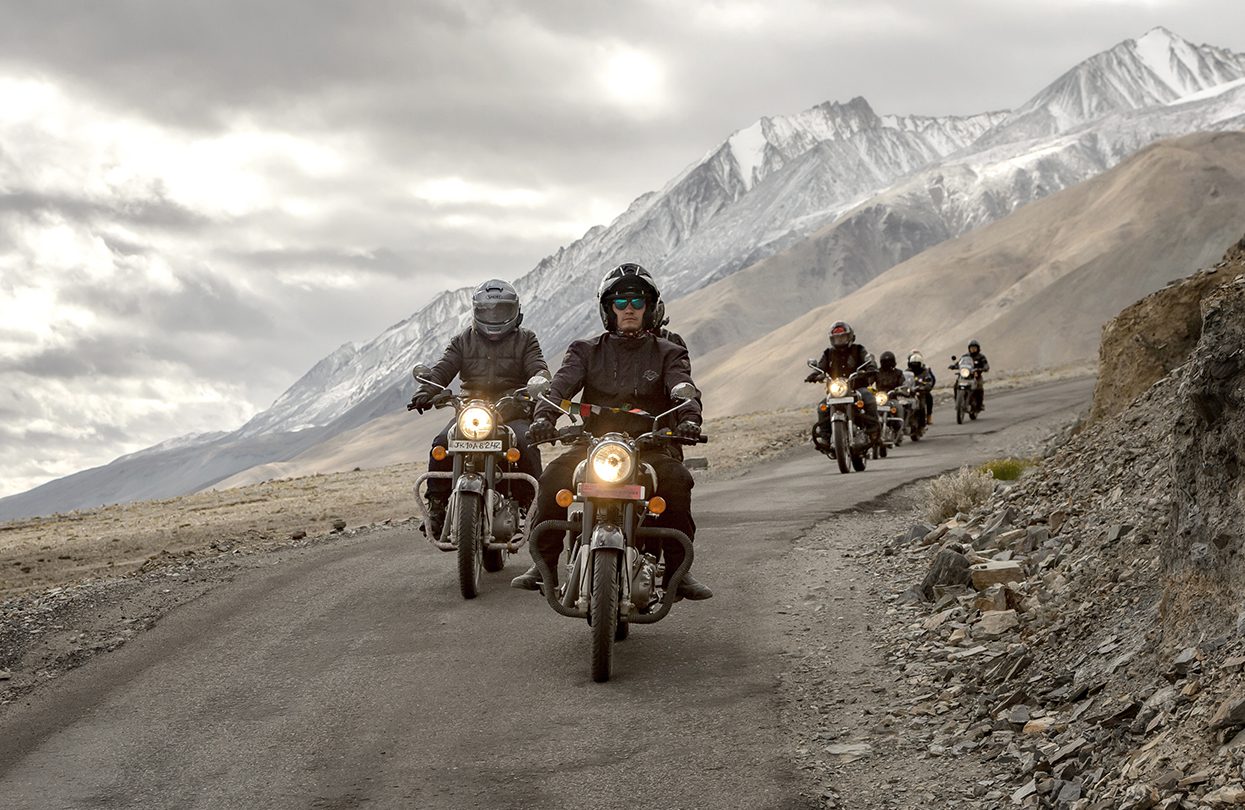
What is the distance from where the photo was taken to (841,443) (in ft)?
70.1

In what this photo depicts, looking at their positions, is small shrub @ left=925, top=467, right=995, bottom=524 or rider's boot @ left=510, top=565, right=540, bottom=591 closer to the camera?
rider's boot @ left=510, top=565, right=540, bottom=591

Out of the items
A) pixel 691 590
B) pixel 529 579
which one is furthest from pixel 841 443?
pixel 529 579

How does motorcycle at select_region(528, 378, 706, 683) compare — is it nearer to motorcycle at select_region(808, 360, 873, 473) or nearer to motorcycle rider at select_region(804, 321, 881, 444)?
motorcycle at select_region(808, 360, 873, 473)

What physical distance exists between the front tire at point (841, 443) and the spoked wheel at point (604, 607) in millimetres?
13735

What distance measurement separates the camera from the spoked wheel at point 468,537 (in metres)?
10.7

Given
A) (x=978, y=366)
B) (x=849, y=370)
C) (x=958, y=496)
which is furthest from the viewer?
(x=978, y=366)

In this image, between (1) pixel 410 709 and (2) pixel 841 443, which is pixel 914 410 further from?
(1) pixel 410 709

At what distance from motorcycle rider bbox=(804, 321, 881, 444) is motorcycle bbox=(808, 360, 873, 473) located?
3.5 inches

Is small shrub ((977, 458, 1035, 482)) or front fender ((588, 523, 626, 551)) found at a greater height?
front fender ((588, 523, 626, 551))

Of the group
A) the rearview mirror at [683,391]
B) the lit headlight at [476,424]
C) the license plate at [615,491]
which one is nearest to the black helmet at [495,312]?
the lit headlight at [476,424]

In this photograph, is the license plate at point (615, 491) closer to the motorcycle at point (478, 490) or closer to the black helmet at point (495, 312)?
the motorcycle at point (478, 490)

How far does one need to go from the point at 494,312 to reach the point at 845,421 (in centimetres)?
1044

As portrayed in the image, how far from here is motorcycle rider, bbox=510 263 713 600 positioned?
343 inches

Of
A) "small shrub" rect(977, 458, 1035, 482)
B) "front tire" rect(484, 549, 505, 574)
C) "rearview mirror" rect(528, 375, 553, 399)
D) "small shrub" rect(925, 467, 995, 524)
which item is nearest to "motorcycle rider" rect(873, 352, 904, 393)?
"small shrub" rect(977, 458, 1035, 482)
